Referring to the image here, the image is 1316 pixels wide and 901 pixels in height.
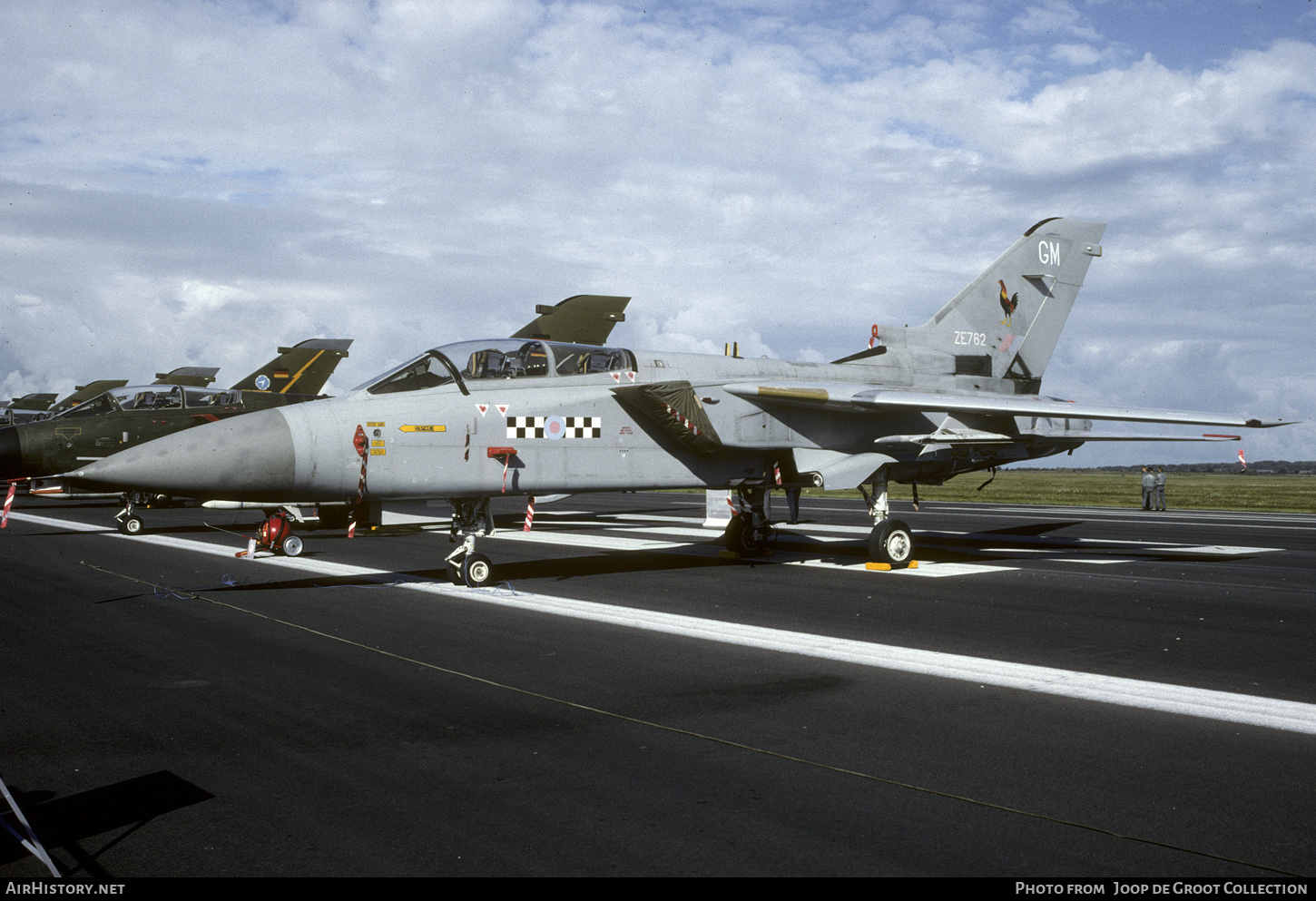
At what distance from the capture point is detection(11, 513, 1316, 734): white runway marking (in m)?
5.68

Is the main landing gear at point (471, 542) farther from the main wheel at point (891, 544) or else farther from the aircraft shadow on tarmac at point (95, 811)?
the aircraft shadow on tarmac at point (95, 811)

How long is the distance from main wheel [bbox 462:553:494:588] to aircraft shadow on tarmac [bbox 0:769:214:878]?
21.3 ft

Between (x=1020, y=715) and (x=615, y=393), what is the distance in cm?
688

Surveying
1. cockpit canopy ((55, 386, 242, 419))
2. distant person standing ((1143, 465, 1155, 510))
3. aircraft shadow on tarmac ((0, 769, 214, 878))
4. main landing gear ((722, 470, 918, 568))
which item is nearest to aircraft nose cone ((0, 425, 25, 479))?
cockpit canopy ((55, 386, 242, 419))

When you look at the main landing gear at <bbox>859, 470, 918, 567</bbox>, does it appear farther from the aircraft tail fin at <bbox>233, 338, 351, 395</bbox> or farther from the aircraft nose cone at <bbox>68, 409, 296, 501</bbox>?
the aircraft tail fin at <bbox>233, 338, 351, 395</bbox>

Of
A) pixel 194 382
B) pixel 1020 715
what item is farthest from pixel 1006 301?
pixel 194 382

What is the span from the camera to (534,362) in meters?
11.0

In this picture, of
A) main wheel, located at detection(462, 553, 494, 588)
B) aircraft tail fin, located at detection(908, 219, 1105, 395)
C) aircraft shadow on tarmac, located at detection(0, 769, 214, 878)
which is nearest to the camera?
aircraft shadow on tarmac, located at detection(0, 769, 214, 878)

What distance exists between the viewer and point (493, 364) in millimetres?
10703

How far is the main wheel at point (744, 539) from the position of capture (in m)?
14.9

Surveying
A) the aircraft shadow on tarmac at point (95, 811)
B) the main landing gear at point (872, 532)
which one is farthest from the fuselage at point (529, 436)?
the aircraft shadow on tarmac at point (95, 811)

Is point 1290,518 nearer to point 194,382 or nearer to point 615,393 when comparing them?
point 615,393

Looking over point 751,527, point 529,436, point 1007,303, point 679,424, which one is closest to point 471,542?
point 529,436

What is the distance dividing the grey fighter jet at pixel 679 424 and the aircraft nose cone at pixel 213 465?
0.02 meters
